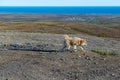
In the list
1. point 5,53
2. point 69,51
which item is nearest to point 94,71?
point 69,51

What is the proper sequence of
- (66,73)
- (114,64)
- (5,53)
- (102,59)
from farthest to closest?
(5,53), (102,59), (114,64), (66,73)

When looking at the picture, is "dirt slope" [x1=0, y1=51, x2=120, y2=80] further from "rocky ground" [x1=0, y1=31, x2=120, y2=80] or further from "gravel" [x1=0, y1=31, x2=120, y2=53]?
"gravel" [x1=0, y1=31, x2=120, y2=53]

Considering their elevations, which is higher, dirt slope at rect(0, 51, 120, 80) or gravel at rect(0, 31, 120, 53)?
dirt slope at rect(0, 51, 120, 80)

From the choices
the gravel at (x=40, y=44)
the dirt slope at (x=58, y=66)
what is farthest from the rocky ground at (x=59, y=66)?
the gravel at (x=40, y=44)

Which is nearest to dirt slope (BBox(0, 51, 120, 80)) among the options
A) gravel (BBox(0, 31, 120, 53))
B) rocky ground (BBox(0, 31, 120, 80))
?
rocky ground (BBox(0, 31, 120, 80))

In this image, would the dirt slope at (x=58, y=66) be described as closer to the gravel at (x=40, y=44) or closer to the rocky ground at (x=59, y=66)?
the rocky ground at (x=59, y=66)

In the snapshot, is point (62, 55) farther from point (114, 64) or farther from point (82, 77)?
point (82, 77)

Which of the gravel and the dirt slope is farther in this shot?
the gravel

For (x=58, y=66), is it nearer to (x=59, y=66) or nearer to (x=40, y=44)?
(x=59, y=66)

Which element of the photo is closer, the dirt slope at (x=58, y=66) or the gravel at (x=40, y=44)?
the dirt slope at (x=58, y=66)

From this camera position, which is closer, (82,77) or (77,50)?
(82,77)

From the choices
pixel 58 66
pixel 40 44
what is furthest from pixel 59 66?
pixel 40 44
